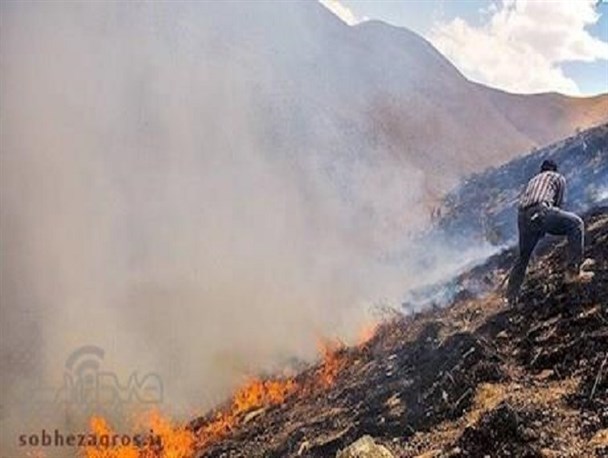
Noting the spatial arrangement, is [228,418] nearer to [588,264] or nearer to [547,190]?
[588,264]

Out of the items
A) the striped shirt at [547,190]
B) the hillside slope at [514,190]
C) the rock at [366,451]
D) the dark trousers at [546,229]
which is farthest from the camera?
the hillside slope at [514,190]

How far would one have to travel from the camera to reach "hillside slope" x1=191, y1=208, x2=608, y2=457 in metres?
5.90

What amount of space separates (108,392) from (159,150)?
2928 centimetres

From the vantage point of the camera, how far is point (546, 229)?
8.45 metres

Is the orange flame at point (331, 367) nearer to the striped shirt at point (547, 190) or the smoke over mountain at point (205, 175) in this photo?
the smoke over mountain at point (205, 175)

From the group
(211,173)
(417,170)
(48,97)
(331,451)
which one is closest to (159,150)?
(211,173)

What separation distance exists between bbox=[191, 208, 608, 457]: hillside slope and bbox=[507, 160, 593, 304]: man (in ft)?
1.02

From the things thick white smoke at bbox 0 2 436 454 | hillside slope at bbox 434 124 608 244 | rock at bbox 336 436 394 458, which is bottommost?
rock at bbox 336 436 394 458

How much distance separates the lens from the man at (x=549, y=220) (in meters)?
8.36

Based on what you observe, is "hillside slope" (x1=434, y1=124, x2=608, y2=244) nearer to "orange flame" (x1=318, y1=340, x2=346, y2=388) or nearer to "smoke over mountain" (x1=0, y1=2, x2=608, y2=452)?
"smoke over mountain" (x1=0, y1=2, x2=608, y2=452)

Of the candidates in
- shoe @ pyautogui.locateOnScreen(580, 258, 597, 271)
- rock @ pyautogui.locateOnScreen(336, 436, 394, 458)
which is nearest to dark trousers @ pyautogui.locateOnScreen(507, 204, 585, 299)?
shoe @ pyautogui.locateOnScreen(580, 258, 597, 271)

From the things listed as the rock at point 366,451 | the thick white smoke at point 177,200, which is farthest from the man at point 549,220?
the thick white smoke at point 177,200

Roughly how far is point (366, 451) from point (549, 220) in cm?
378

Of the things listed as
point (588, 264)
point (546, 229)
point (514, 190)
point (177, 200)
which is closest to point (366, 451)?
point (546, 229)
